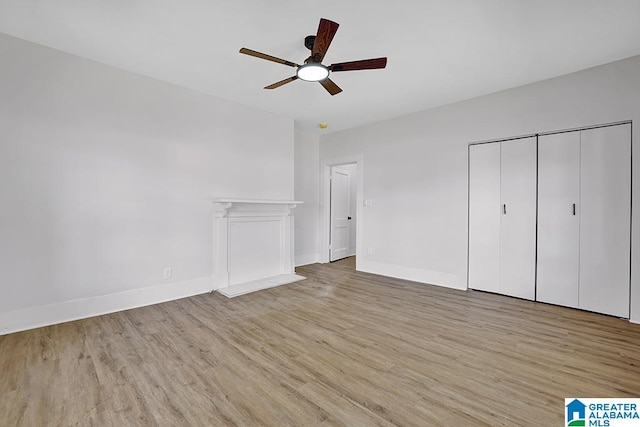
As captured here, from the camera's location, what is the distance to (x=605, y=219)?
9.76 ft

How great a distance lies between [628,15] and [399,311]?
3315 mm

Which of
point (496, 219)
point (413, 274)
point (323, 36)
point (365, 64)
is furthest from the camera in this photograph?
point (413, 274)

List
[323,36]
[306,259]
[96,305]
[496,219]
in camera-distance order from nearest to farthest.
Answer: [323,36] < [96,305] < [496,219] < [306,259]

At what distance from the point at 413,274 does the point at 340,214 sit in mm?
2266

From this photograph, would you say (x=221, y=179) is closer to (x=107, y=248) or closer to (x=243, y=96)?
(x=243, y=96)

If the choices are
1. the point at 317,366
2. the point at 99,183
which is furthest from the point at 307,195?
the point at 317,366

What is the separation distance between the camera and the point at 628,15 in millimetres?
2186

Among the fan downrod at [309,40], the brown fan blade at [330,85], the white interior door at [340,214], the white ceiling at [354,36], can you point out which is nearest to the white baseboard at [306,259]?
the white interior door at [340,214]

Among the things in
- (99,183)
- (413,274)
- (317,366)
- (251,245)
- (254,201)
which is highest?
(99,183)

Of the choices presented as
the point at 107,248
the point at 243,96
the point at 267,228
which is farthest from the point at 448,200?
the point at 107,248

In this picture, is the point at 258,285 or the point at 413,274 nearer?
the point at 258,285

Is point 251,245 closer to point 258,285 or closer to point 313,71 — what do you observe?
point 258,285

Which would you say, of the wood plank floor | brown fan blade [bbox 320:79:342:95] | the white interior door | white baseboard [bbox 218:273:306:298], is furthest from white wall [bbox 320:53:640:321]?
brown fan blade [bbox 320:79:342:95]

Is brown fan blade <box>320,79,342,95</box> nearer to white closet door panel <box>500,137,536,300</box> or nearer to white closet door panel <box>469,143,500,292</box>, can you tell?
white closet door panel <box>469,143,500,292</box>
